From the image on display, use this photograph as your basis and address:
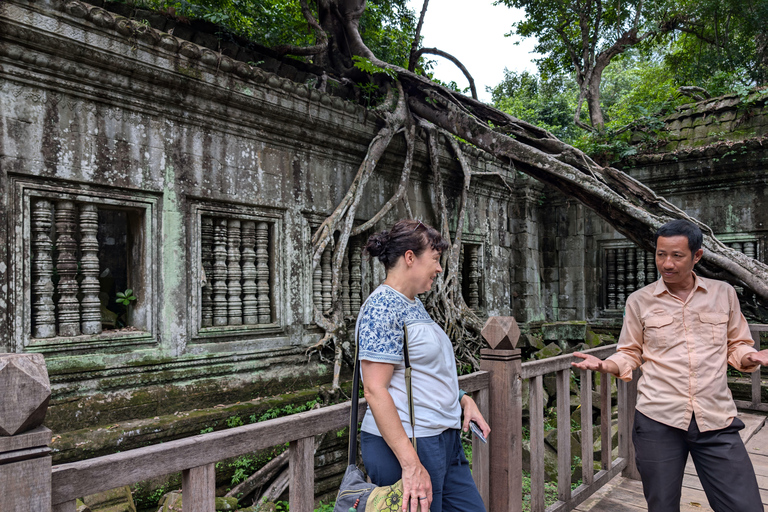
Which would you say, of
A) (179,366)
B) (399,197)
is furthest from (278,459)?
(399,197)

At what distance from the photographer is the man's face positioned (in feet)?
6.37

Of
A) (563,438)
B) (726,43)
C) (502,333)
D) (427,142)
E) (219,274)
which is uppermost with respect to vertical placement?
(726,43)

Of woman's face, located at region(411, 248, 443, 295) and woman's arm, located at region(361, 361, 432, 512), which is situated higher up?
woman's face, located at region(411, 248, 443, 295)

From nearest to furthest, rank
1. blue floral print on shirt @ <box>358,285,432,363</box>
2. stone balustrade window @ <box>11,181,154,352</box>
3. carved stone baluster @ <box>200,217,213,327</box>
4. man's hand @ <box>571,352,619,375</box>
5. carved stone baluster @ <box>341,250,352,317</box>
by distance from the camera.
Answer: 1. blue floral print on shirt @ <box>358,285,432,363</box>
2. man's hand @ <box>571,352,619,375</box>
3. stone balustrade window @ <box>11,181,154,352</box>
4. carved stone baluster @ <box>200,217,213,327</box>
5. carved stone baluster @ <box>341,250,352,317</box>

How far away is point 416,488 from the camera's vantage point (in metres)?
1.43

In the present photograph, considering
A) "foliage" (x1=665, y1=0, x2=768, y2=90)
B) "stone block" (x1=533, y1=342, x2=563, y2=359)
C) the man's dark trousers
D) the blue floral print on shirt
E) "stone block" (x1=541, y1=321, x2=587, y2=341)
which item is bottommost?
"stone block" (x1=533, y1=342, x2=563, y2=359)

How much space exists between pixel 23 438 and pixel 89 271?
9.17 ft

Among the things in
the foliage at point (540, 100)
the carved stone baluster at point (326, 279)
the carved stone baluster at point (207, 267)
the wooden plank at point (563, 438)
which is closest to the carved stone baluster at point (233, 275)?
the carved stone baluster at point (207, 267)

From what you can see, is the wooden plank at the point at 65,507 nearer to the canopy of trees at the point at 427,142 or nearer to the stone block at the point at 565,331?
the canopy of trees at the point at 427,142

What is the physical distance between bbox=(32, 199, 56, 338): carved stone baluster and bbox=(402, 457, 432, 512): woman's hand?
2.91 metres

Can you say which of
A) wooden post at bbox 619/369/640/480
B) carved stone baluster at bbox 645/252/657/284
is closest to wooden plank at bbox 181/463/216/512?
wooden post at bbox 619/369/640/480

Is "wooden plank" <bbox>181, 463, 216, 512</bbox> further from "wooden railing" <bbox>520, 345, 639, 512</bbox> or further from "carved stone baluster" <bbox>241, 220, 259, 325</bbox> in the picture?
"carved stone baluster" <bbox>241, 220, 259, 325</bbox>

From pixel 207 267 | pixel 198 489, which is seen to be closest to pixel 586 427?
pixel 198 489

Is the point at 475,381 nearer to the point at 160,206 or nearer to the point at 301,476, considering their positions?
the point at 301,476
